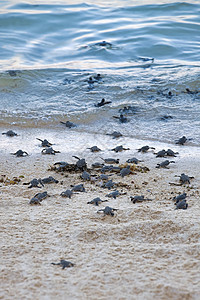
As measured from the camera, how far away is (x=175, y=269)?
83.3 inches

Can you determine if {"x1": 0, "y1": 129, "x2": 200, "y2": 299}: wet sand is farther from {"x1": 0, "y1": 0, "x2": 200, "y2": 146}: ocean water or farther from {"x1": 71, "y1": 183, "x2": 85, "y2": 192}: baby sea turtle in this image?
{"x1": 0, "y1": 0, "x2": 200, "y2": 146}: ocean water

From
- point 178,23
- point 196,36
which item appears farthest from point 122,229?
point 178,23

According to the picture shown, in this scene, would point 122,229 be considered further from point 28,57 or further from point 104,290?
point 28,57

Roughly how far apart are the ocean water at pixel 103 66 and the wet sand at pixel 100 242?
2648mm

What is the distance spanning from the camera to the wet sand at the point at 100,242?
1.97 metres

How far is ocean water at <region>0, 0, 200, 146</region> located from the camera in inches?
269

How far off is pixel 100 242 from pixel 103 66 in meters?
8.02

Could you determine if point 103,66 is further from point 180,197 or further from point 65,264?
point 65,264

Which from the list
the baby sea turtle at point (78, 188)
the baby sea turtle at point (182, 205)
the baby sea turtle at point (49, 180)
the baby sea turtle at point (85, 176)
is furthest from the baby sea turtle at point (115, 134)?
the baby sea turtle at point (182, 205)

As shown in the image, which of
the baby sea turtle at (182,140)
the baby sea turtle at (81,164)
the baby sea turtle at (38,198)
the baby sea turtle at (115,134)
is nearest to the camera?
the baby sea turtle at (38,198)

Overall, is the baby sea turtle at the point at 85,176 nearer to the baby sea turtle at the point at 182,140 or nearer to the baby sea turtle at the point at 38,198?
the baby sea turtle at the point at 38,198

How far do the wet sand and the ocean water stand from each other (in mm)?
2648

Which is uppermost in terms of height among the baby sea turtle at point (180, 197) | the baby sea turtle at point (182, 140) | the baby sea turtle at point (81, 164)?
the baby sea turtle at point (180, 197)

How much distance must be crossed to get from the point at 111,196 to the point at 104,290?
1544mm
